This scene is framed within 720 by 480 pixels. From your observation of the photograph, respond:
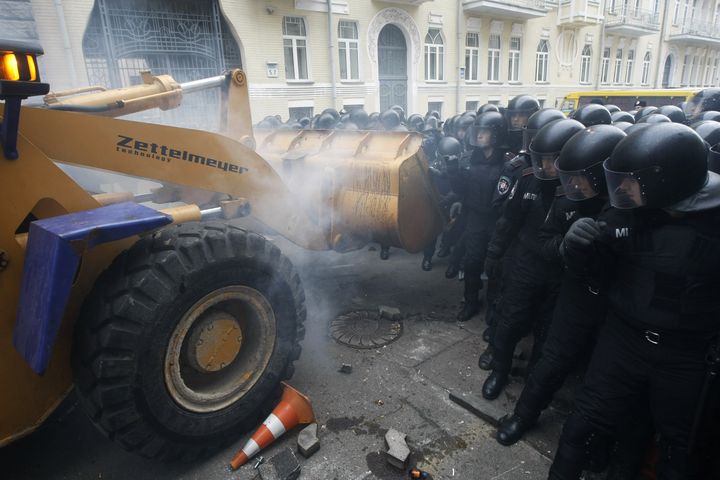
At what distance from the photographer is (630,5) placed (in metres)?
25.3

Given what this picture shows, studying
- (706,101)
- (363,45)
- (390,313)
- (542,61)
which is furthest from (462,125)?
(542,61)

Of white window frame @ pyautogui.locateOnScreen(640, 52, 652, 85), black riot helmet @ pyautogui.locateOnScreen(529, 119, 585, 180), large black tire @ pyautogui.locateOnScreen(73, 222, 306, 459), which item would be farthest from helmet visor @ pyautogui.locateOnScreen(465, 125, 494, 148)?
white window frame @ pyautogui.locateOnScreen(640, 52, 652, 85)

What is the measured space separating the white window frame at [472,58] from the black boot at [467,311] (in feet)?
55.3

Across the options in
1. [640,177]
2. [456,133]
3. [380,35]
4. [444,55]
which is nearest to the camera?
[640,177]

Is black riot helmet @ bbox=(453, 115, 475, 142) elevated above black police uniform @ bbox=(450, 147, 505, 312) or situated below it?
above

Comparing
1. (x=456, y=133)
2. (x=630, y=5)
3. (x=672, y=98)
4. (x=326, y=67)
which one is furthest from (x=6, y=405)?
(x=630, y=5)

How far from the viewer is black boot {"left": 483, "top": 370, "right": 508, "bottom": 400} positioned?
3328 millimetres

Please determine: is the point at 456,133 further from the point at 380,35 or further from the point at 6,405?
the point at 380,35

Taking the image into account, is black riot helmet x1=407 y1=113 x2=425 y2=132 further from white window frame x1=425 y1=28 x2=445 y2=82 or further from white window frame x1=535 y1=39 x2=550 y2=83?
white window frame x1=535 y1=39 x2=550 y2=83

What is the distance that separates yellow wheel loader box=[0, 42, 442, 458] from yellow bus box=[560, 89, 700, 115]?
1275 centimetres

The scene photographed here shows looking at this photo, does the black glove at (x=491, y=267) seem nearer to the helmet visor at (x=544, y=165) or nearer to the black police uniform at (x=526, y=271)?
the black police uniform at (x=526, y=271)

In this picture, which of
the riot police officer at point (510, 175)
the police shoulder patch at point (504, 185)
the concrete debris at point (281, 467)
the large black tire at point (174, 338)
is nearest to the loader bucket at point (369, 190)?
the riot police officer at point (510, 175)

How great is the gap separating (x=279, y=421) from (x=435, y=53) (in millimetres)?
17816

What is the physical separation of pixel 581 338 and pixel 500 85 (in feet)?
66.8
